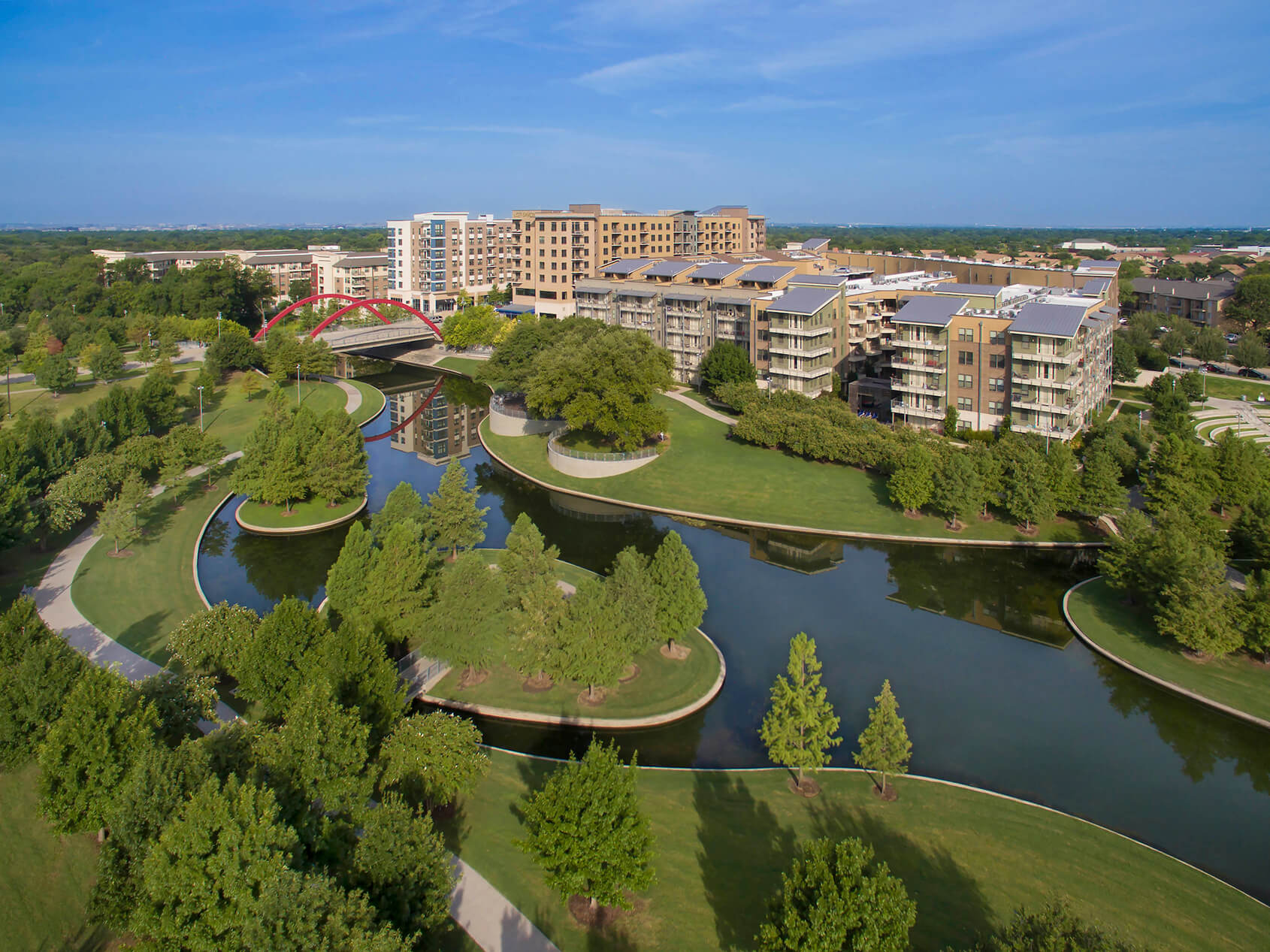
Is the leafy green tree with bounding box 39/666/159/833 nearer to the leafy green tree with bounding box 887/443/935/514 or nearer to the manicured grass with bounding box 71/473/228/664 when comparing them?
the manicured grass with bounding box 71/473/228/664

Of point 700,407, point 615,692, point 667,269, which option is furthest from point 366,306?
point 615,692

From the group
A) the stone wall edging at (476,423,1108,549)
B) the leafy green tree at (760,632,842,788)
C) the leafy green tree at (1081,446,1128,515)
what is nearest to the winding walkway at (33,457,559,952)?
the leafy green tree at (760,632,842,788)

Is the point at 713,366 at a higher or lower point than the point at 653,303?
lower

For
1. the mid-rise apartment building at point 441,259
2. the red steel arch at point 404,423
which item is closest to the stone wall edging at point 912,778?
the red steel arch at point 404,423

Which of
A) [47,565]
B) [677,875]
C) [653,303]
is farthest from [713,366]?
[677,875]

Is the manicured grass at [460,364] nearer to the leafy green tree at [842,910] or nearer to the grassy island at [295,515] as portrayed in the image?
the grassy island at [295,515]

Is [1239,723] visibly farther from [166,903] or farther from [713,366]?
[713,366]

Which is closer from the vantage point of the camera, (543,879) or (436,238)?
(543,879)
